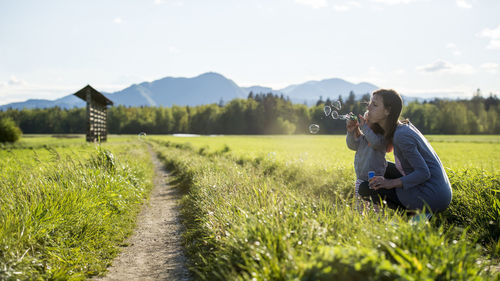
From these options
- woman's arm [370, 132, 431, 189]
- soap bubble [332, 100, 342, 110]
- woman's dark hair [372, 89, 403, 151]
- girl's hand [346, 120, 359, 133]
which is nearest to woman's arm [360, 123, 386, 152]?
woman's dark hair [372, 89, 403, 151]

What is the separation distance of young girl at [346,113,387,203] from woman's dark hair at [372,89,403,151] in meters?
0.25

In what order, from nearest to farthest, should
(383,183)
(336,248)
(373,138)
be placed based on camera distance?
(336,248)
(383,183)
(373,138)

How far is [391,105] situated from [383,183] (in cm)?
118

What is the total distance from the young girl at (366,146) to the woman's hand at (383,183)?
2.09ft

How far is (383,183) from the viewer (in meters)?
4.64

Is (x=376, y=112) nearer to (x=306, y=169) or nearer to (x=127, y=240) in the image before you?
(x=127, y=240)

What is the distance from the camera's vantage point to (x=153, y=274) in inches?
195

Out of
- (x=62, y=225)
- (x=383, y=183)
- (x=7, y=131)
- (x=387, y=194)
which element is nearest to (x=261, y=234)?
(x=383, y=183)

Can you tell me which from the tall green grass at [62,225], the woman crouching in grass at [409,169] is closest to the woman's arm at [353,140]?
the woman crouching in grass at [409,169]

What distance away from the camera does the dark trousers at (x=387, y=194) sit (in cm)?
486

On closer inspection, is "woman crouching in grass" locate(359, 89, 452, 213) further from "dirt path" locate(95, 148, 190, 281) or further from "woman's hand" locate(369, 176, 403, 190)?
"dirt path" locate(95, 148, 190, 281)

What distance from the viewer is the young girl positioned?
16.6ft

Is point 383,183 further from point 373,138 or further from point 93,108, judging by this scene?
point 93,108

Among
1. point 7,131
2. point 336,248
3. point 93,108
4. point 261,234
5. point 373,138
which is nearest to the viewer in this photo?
point 336,248
